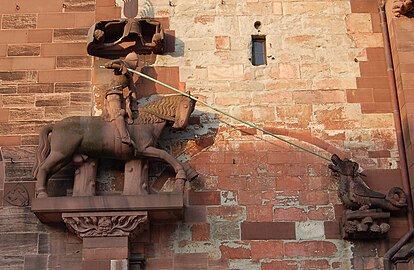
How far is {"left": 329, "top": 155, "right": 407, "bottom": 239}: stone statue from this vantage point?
957cm

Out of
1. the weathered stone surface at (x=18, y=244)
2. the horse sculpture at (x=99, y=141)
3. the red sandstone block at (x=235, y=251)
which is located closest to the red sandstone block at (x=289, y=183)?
the red sandstone block at (x=235, y=251)

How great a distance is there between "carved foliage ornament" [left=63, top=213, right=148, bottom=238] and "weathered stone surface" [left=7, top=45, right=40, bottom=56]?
2665 millimetres

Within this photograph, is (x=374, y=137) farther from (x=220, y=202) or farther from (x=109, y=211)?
(x=109, y=211)

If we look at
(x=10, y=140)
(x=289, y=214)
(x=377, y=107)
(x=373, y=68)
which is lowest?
(x=289, y=214)

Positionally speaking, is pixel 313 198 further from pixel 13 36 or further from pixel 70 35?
pixel 13 36

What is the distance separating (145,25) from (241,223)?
3072 millimetres

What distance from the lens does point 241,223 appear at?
9844 millimetres

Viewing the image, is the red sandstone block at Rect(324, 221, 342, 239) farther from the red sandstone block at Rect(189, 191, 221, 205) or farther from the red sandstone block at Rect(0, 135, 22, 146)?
the red sandstone block at Rect(0, 135, 22, 146)

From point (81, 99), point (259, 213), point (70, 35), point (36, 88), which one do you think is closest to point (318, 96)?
point (259, 213)

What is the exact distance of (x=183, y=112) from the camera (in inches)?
396

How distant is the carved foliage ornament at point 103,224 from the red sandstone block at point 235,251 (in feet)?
3.51

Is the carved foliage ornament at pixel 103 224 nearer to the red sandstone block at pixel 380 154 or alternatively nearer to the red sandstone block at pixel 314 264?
the red sandstone block at pixel 314 264

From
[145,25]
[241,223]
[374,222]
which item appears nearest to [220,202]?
[241,223]

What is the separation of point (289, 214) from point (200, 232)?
1141 mm
